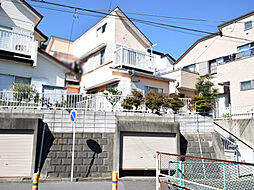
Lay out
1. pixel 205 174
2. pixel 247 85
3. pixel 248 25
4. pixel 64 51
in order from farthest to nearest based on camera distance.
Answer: pixel 248 25
pixel 247 85
pixel 205 174
pixel 64 51

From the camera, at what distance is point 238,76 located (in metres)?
14.9

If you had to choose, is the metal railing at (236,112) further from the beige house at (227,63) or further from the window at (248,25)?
the window at (248,25)

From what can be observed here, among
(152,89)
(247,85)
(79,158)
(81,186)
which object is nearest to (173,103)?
(152,89)

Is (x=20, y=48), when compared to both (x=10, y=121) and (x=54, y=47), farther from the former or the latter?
(x=54, y=47)

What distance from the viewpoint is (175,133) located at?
Result: 380 inches

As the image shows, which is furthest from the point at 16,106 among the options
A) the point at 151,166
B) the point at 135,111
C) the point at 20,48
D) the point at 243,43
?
the point at 243,43

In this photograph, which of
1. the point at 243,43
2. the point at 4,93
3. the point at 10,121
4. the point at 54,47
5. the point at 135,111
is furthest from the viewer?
the point at 243,43

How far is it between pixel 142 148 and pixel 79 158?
8.84 ft

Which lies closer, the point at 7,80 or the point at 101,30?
the point at 7,80

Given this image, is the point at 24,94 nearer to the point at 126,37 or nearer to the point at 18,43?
the point at 18,43

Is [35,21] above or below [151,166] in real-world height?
above

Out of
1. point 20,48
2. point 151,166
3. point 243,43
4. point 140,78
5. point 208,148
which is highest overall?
point 243,43

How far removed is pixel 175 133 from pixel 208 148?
2.01 metres

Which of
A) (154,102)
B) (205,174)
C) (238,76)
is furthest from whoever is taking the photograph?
(238,76)
